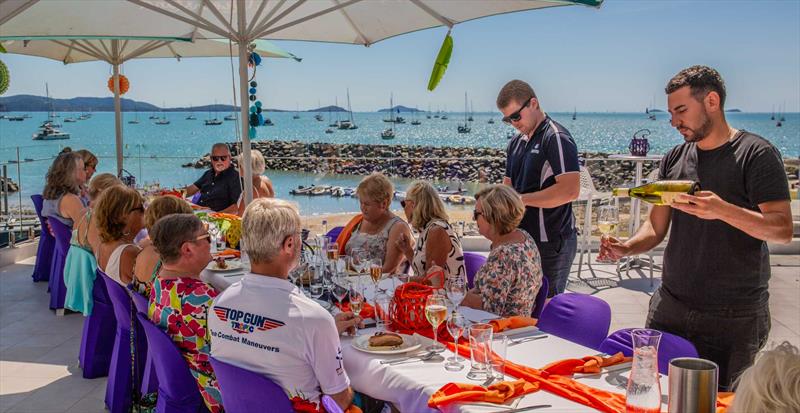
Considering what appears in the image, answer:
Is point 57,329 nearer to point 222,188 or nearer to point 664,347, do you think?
point 222,188

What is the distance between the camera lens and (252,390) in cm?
207

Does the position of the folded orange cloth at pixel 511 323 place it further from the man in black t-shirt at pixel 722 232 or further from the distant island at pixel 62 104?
the distant island at pixel 62 104

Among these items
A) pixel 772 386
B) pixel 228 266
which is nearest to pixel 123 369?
pixel 228 266

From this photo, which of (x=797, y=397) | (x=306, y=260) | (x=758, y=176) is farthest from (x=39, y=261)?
(x=797, y=397)

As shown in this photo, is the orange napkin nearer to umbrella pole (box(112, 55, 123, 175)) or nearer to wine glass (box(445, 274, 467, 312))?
wine glass (box(445, 274, 467, 312))

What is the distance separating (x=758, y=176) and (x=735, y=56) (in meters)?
83.9

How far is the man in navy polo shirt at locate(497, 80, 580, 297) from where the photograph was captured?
379 cm

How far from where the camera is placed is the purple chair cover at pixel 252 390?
6.76ft

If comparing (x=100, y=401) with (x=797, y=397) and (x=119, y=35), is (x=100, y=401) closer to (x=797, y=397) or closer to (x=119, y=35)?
(x=119, y=35)

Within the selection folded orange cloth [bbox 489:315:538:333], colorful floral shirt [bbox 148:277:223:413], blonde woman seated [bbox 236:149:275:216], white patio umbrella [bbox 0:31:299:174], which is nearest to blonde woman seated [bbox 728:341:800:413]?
folded orange cloth [bbox 489:315:538:333]

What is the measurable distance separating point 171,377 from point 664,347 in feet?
6.18

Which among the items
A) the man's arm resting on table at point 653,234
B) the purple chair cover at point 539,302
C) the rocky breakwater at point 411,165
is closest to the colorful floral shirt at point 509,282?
the purple chair cover at point 539,302

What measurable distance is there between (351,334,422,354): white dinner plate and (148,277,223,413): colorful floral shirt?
62cm

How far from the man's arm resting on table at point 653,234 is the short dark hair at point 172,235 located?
183cm
